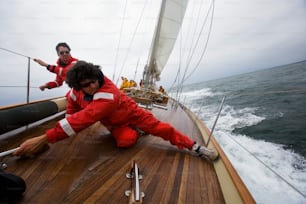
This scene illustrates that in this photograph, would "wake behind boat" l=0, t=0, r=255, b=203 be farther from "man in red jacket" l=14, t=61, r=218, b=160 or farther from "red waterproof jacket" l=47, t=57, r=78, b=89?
"red waterproof jacket" l=47, t=57, r=78, b=89

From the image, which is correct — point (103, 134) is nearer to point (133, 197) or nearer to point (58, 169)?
point (58, 169)

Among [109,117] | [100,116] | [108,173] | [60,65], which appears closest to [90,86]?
[100,116]

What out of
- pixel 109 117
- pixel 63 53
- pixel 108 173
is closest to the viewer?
pixel 108 173

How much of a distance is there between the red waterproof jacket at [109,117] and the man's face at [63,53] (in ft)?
2.84

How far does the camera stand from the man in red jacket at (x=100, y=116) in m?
0.95

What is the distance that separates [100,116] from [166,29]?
374cm

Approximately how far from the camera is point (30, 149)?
948mm

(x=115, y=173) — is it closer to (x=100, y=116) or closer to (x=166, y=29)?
(x=100, y=116)

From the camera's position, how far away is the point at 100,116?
102 cm

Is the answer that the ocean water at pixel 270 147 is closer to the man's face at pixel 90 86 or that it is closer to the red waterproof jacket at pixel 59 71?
the man's face at pixel 90 86

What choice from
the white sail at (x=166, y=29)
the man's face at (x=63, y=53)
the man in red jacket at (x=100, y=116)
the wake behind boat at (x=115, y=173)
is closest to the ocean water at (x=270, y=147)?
the wake behind boat at (x=115, y=173)

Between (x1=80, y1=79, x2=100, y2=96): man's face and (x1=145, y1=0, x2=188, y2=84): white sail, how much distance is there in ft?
9.34

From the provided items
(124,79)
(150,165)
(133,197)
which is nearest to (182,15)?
(124,79)

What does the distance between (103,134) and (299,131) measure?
4.16 metres
